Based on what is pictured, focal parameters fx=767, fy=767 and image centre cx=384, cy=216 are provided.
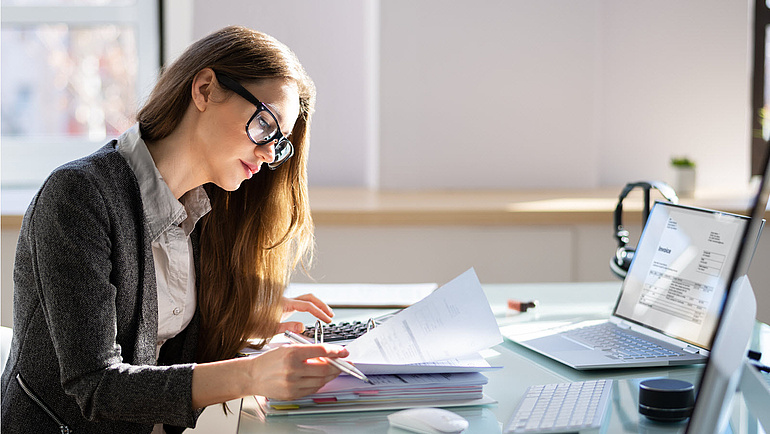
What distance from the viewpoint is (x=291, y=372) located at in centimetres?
92

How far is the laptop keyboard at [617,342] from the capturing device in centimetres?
119

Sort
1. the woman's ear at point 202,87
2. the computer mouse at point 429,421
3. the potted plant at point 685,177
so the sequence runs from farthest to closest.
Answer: the potted plant at point 685,177
the woman's ear at point 202,87
the computer mouse at point 429,421

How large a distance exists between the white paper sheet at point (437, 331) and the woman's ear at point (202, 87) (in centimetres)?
43

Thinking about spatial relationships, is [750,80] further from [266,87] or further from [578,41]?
[266,87]

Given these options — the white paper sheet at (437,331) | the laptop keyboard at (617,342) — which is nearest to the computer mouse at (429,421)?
the white paper sheet at (437,331)

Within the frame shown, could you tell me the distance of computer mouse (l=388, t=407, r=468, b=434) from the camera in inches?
34.6

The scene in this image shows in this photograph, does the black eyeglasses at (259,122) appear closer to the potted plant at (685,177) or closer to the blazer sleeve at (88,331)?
the blazer sleeve at (88,331)

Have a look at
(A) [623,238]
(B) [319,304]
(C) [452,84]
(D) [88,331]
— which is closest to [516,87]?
(C) [452,84]

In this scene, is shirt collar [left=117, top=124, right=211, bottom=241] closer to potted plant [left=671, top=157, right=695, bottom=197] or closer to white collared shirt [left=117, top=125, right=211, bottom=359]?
white collared shirt [left=117, top=125, right=211, bottom=359]

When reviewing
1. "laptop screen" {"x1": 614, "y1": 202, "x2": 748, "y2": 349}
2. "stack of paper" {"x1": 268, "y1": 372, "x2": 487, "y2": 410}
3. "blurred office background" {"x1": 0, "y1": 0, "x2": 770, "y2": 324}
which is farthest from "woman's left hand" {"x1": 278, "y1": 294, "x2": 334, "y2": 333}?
"blurred office background" {"x1": 0, "y1": 0, "x2": 770, "y2": 324}

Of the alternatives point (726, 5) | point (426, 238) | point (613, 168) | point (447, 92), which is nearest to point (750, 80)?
point (726, 5)

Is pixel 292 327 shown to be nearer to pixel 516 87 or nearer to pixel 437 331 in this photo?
Answer: pixel 437 331

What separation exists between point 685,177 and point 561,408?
7.10ft

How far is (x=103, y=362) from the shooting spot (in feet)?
3.18
